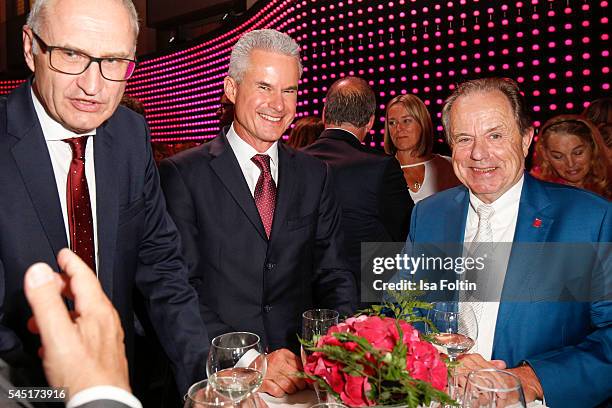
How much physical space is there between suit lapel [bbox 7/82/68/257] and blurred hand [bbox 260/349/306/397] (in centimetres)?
73

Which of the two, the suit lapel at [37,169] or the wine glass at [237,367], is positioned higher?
the suit lapel at [37,169]

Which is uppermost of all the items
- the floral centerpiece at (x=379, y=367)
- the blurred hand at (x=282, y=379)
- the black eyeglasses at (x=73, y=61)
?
the black eyeglasses at (x=73, y=61)

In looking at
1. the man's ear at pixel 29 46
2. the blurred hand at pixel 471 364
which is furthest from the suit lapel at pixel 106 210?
the blurred hand at pixel 471 364

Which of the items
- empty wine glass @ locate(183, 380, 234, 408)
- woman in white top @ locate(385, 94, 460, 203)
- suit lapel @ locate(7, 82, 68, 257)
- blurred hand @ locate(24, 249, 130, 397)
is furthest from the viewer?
woman in white top @ locate(385, 94, 460, 203)

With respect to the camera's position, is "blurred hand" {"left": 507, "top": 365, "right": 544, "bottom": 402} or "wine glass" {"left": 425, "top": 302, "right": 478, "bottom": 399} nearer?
"wine glass" {"left": 425, "top": 302, "right": 478, "bottom": 399}

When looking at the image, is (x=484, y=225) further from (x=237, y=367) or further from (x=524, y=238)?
(x=237, y=367)

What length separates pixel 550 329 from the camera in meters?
1.82

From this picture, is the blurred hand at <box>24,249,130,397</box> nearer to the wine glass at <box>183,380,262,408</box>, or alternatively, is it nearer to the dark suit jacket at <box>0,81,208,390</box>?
the wine glass at <box>183,380,262,408</box>

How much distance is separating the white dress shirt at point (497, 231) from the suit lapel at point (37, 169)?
1.48 meters

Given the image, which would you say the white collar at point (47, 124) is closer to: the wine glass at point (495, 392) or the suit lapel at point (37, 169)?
the suit lapel at point (37, 169)

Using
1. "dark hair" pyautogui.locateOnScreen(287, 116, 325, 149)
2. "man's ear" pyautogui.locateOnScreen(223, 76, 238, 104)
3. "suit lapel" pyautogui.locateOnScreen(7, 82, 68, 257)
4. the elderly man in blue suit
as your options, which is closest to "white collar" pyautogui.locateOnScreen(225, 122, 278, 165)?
"man's ear" pyautogui.locateOnScreen(223, 76, 238, 104)

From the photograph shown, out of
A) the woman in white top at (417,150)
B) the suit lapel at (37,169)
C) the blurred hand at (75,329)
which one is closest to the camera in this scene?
the blurred hand at (75,329)

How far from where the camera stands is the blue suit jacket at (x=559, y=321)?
1615mm

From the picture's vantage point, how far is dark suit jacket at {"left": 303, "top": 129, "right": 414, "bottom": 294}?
3188mm
